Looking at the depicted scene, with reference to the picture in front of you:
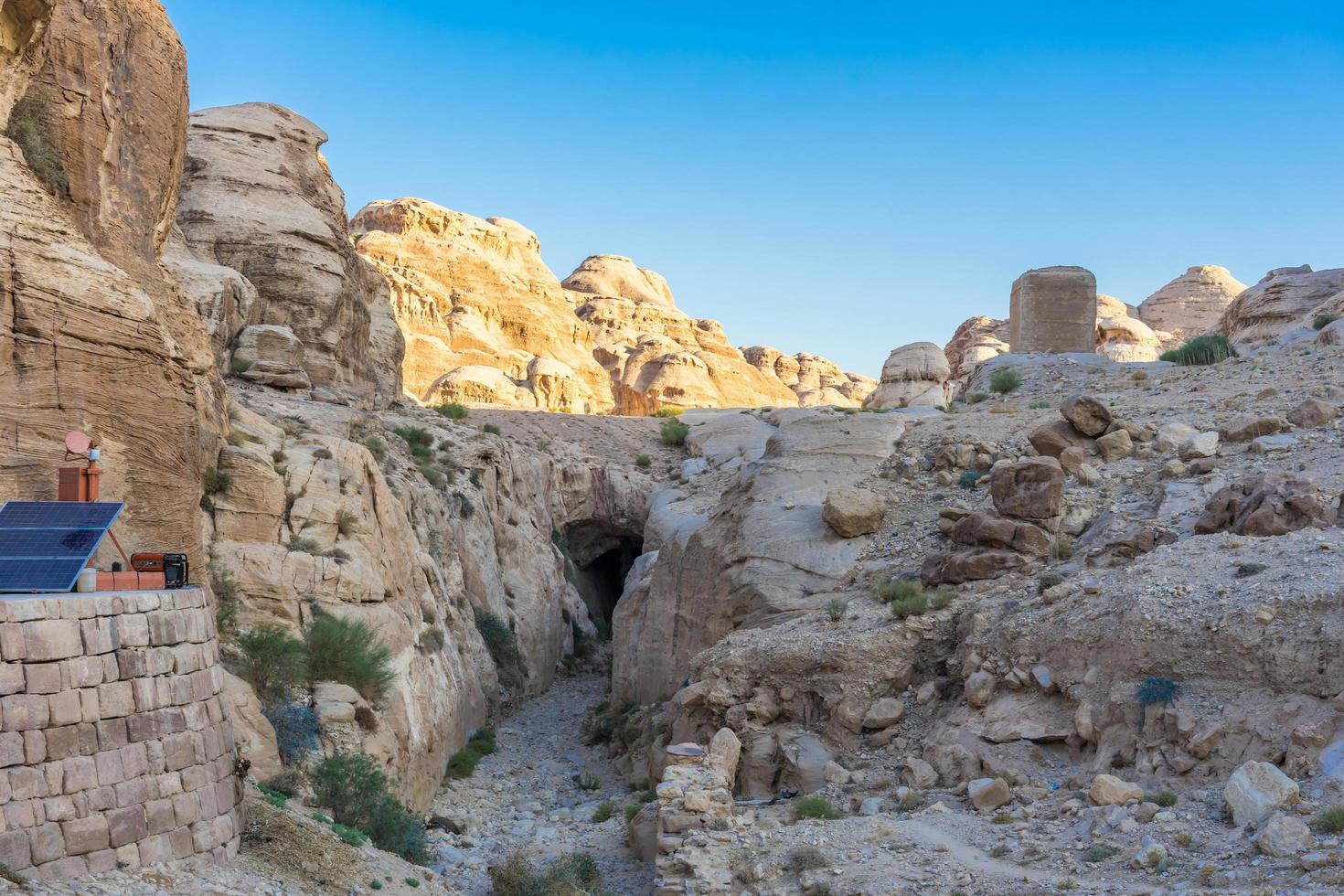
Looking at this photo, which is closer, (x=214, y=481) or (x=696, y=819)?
(x=696, y=819)

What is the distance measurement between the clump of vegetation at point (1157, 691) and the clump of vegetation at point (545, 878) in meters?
7.04

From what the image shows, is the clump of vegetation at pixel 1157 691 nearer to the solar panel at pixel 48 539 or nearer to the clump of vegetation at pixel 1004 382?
the solar panel at pixel 48 539

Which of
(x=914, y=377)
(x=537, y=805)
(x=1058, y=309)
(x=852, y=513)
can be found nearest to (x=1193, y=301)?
(x=914, y=377)

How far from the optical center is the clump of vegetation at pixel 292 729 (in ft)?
43.8

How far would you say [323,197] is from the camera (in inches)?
1163

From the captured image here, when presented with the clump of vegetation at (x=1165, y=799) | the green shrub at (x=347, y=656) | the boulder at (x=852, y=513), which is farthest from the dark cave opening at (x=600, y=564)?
the clump of vegetation at (x=1165, y=799)

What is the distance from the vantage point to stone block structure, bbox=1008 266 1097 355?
3175cm

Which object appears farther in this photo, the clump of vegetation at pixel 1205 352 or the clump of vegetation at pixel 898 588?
the clump of vegetation at pixel 1205 352

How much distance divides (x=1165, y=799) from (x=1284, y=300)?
97.8 ft

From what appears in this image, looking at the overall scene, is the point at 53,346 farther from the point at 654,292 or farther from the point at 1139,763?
the point at 654,292

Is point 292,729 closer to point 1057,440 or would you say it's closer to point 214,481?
point 214,481

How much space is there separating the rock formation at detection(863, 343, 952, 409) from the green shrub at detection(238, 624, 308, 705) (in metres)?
31.2

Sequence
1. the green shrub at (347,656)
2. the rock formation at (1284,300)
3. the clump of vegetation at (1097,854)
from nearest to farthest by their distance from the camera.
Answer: the clump of vegetation at (1097,854) < the green shrub at (347,656) < the rock formation at (1284,300)

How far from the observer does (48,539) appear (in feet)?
29.9
